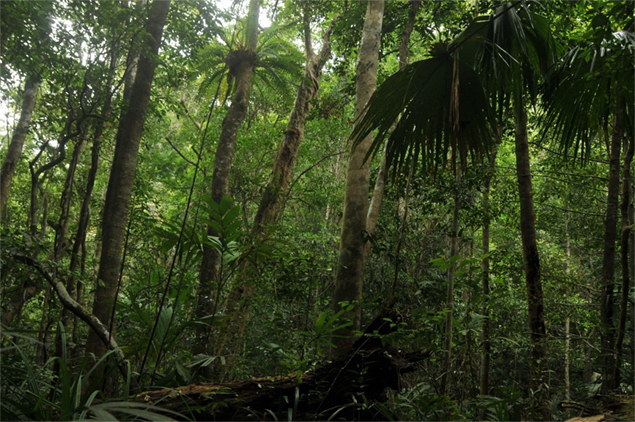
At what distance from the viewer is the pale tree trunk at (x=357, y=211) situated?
4195 mm

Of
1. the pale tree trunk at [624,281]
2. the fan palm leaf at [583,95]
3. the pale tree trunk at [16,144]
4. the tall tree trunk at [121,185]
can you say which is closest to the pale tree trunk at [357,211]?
the fan palm leaf at [583,95]

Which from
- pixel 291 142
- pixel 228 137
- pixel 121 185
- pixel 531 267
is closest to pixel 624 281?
pixel 531 267

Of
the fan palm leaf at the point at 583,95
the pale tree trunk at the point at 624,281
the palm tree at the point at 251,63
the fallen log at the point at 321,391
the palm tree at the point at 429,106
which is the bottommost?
the fallen log at the point at 321,391

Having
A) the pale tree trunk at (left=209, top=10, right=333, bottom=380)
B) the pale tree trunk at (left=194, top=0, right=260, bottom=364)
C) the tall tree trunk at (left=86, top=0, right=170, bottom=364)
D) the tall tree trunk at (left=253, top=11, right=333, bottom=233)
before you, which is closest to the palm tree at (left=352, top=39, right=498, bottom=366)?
the tall tree trunk at (left=86, top=0, right=170, bottom=364)

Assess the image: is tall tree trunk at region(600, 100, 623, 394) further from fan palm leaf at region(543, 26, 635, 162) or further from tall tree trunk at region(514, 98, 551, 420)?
tall tree trunk at region(514, 98, 551, 420)

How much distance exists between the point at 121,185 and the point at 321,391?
3375 millimetres

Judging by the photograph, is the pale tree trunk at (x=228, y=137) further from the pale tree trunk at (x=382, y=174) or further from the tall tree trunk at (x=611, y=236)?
the tall tree trunk at (x=611, y=236)

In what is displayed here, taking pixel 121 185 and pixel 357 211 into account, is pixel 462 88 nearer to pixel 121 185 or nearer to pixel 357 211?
pixel 357 211

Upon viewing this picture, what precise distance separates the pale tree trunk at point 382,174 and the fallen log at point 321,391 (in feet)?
7.61

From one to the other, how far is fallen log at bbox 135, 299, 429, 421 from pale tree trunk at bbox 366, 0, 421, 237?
7.61 ft

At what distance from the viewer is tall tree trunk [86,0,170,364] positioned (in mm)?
4543

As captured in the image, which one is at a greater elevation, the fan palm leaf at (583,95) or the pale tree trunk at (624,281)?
the fan palm leaf at (583,95)

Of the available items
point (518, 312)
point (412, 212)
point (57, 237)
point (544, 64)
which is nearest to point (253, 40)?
point (412, 212)

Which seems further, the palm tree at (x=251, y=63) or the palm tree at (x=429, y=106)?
the palm tree at (x=251, y=63)
